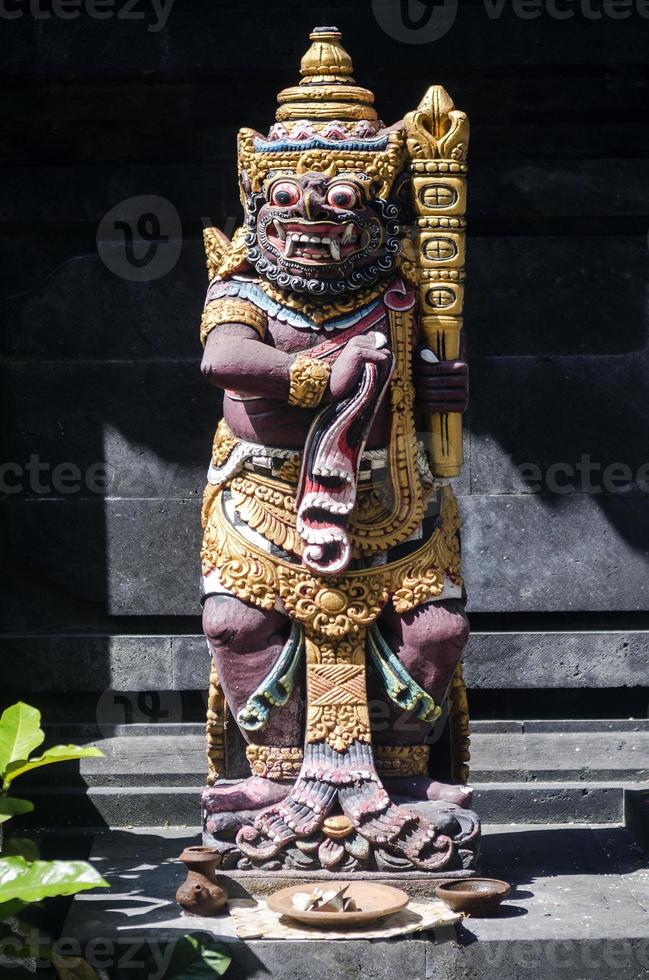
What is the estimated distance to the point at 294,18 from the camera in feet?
26.1

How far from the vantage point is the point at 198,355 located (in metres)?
8.17

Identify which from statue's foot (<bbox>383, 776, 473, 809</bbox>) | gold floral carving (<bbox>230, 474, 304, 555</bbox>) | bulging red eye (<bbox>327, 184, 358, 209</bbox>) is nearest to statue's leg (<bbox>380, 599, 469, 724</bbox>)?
statue's foot (<bbox>383, 776, 473, 809</bbox>)

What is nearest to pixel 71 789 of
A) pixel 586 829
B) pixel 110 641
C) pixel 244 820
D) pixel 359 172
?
pixel 110 641

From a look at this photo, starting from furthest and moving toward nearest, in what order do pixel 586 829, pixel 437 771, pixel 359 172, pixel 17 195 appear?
pixel 17 195, pixel 586 829, pixel 437 771, pixel 359 172

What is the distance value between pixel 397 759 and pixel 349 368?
4.53ft

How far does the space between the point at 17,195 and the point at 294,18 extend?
137 centimetres

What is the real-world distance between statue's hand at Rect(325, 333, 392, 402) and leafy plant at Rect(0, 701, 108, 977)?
1407 mm

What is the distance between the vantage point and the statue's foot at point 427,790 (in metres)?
6.64

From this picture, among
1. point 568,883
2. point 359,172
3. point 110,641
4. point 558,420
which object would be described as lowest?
point 568,883

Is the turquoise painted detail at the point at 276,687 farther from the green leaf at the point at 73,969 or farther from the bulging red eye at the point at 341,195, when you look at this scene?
the bulging red eye at the point at 341,195

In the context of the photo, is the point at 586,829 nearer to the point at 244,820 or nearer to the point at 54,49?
the point at 244,820

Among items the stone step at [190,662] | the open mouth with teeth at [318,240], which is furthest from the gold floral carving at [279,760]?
the open mouth with teeth at [318,240]

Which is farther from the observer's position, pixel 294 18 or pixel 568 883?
pixel 294 18

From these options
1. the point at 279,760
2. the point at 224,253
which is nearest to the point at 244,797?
the point at 279,760
